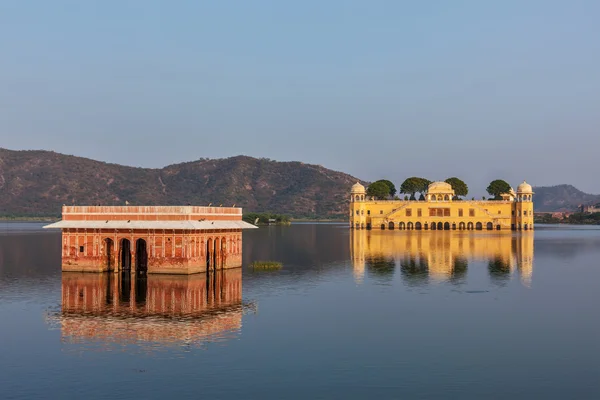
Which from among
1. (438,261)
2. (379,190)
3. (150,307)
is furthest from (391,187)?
(150,307)

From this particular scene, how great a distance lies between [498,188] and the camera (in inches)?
7411

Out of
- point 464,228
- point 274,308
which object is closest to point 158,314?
point 274,308

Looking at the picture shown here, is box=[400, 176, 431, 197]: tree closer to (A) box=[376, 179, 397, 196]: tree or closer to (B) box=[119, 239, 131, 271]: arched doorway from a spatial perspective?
(A) box=[376, 179, 397, 196]: tree

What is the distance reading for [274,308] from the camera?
127 ft

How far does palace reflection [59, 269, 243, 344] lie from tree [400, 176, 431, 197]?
5554 inches

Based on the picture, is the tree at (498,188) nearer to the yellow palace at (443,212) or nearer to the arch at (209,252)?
the yellow palace at (443,212)

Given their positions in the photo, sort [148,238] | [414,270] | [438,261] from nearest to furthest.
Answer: [148,238] → [414,270] → [438,261]

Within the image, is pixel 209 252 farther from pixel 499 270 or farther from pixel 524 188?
pixel 524 188

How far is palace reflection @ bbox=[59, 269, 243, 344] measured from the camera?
101 feet

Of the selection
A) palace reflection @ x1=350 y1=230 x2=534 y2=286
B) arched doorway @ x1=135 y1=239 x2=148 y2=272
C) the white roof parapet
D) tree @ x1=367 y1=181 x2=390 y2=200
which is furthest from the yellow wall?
the white roof parapet

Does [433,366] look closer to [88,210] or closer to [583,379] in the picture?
[583,379]

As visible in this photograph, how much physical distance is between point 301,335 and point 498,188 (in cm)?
16621

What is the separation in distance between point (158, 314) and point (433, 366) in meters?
16.1

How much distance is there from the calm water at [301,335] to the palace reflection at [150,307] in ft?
0.39
